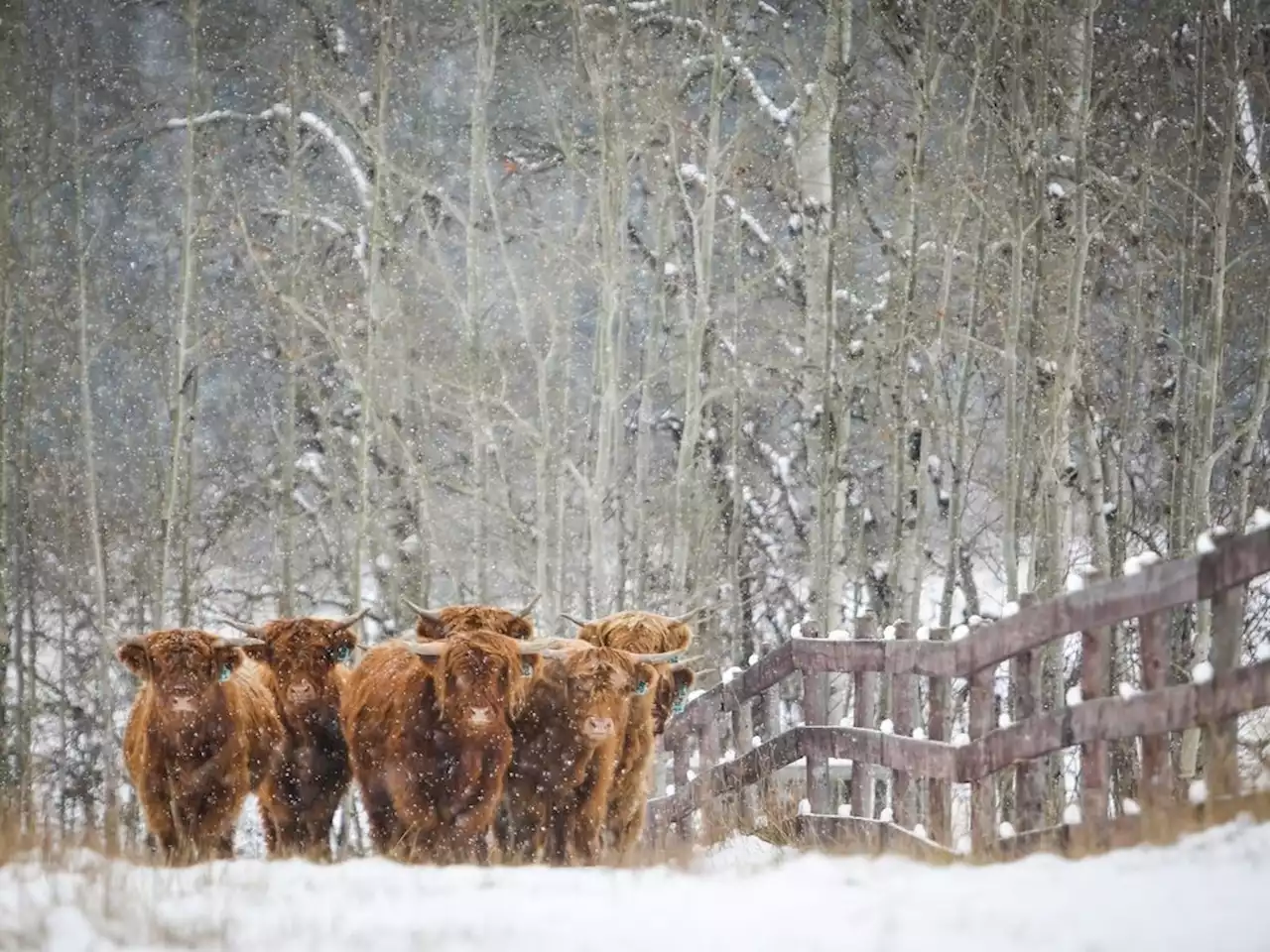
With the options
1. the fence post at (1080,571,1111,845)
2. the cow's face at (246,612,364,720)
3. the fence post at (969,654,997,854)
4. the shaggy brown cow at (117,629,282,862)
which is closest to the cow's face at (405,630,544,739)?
the cow's face at (246,612,364,720)

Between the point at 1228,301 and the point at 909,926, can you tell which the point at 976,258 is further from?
the point at 909,926

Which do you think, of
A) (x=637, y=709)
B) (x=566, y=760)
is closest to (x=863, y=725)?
(x=637, y=709)

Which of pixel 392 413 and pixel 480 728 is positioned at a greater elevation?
pixel 392 413

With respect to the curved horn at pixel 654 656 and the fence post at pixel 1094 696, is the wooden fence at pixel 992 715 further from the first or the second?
the curved horn at pixel 654 656

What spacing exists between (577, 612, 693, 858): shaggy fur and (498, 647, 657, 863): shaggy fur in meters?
0.46

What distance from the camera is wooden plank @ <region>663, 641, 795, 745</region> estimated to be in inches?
382

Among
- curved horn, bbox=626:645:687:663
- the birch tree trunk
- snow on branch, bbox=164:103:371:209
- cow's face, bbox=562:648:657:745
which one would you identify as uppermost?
snow on branch, bbox=164:103:371:209

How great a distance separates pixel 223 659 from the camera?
805 cm

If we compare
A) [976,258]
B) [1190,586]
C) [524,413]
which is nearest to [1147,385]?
[976,258]

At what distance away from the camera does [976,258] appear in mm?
15336

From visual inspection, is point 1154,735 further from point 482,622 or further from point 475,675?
point 482,622

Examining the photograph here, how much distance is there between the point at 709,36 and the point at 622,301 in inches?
124

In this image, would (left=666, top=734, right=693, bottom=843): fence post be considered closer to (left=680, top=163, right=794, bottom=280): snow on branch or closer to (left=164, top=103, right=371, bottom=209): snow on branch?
(left=680, top=163, right=794, bottom=280): snow on branch

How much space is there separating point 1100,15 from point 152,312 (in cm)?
1300
